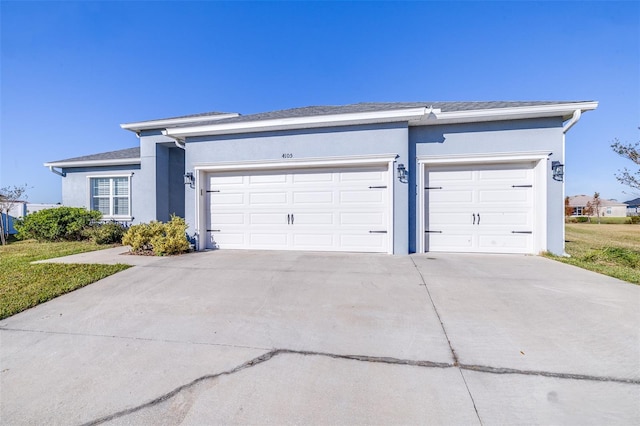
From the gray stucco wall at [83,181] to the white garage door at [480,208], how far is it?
1114 centimetres

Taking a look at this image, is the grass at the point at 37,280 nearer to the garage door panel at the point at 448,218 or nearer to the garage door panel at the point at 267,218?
the garage door panel at the point at 267,218

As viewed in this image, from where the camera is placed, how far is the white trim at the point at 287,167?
6.36 meters

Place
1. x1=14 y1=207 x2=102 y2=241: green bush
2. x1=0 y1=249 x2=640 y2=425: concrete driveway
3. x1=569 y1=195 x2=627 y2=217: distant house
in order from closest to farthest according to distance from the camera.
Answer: x1=0 y1=249 x2=640 y2=425: concrete driveway, x1=14 y1=207 x2=102 y2=241: green bush, x1=569 y1=195 x2=627 y2=217: distant house

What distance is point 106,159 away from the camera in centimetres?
1054

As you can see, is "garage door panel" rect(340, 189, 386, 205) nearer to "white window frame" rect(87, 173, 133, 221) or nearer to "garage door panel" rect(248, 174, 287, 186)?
"garage door panel" rect(248, 174, 287, 186)

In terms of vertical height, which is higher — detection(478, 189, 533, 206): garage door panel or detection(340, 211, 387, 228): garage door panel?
detection(478, 189, 533, 206): garage door panel

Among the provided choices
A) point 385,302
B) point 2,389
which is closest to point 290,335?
point 385,302

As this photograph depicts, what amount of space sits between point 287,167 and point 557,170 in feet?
21.8

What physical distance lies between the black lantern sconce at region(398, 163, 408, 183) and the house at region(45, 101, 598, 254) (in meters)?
0.03

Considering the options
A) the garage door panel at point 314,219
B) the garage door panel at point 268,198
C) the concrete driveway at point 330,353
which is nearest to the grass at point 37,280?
the concrete driveway at point 330,353

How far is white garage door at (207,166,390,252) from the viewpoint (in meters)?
6.58

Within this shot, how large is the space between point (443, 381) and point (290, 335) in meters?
1.48

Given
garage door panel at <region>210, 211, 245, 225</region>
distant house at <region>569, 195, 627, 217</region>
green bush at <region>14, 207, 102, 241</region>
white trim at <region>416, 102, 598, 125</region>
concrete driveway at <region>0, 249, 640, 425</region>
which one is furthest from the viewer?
distant house at <region>569, 195, 627, 217</region>

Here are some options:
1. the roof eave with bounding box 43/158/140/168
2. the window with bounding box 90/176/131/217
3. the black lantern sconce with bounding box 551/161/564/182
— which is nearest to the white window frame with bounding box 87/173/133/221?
the window with bounding box 90/176/131/217
